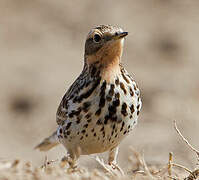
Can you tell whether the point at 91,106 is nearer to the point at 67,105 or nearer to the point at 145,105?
the point at 67,105

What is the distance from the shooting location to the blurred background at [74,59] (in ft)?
43.5

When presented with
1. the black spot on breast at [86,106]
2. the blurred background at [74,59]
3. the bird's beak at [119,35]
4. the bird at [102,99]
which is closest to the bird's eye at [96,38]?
the bird at [102,99]

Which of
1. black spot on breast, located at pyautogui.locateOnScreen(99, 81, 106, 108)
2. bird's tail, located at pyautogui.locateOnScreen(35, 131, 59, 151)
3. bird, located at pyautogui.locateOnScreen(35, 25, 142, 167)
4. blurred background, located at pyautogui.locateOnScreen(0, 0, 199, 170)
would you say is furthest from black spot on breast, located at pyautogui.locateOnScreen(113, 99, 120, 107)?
blurred background, located at pyautogui.locateOnScreen(0, 0, 199, 170)

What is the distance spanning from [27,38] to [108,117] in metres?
8.85

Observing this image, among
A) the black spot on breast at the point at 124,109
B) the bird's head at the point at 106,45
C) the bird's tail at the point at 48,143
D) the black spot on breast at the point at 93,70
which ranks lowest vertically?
the black spot on breast at the point at 124,109

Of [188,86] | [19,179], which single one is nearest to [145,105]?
[188,86]

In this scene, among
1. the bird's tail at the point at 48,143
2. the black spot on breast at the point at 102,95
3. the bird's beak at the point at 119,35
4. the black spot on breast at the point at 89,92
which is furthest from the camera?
the bird's tail at the point at 48,143

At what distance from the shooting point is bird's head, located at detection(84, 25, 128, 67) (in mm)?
7289

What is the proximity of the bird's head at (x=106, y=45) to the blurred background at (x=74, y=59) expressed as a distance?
372 centimetres

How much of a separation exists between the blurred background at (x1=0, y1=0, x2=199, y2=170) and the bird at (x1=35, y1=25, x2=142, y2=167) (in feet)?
11.5

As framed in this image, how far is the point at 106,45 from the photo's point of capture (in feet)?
24.1

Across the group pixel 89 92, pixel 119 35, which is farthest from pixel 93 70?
pixel 119 35

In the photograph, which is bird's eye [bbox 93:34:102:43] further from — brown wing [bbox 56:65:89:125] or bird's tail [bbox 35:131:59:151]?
bird's tail [bbox 35:131:59:151]

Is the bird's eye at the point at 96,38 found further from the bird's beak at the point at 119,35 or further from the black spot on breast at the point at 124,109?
the black spot on breast at the point at 124,109
